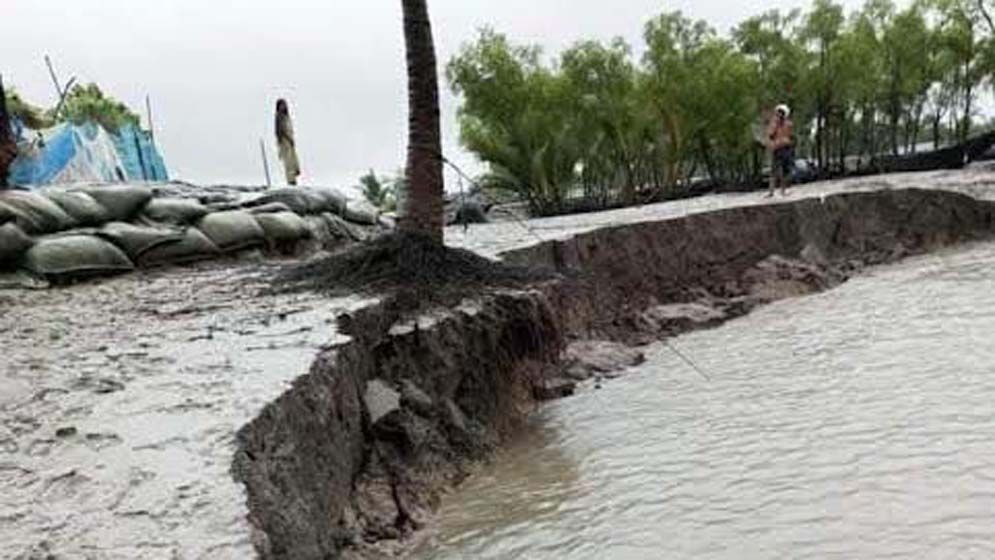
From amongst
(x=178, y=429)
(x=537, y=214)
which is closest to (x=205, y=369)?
(x=178, y=429)

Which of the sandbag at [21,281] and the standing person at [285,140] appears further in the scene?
the standing person at [285,140]

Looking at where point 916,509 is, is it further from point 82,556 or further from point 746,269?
point 746,269

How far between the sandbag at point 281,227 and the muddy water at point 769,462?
382cm

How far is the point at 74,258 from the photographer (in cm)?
772

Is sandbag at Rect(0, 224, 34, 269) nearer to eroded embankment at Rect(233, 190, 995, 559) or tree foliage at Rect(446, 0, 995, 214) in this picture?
eroded embankment at Rect(233, 190, 995, 559)

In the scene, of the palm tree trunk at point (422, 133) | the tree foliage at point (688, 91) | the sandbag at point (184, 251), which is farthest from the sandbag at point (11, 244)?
the tree foliage at point (688, 91)

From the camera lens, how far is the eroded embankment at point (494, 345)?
396 cm

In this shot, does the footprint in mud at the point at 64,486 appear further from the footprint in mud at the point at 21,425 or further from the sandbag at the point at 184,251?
the sandbag at the point at 184,251

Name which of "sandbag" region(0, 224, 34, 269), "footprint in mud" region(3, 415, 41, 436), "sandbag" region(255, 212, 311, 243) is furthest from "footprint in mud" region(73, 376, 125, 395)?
"sandbag" region(255, 212, 311, 243)

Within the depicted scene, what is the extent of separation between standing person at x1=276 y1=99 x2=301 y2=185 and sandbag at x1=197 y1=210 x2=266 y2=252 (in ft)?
18.0

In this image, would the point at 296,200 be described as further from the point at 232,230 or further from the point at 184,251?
the point at 184,251

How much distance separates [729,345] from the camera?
9273 mm

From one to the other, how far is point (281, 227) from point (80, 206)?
6.63 feet

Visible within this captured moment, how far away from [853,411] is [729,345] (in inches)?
130
